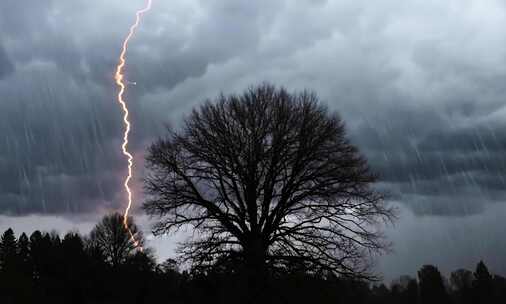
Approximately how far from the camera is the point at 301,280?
71.4 feet

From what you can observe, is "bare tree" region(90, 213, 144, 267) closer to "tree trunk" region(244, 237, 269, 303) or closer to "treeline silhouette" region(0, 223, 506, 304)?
"treeline silhouette" region(0, 223, 506, 304)

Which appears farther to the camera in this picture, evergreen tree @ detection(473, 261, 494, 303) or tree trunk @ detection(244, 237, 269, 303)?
evergreen tree @ detection(473, 261, 494, 303)

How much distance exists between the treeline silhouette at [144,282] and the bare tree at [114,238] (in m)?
1.46

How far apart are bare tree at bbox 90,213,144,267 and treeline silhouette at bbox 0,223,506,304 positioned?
1.46 m

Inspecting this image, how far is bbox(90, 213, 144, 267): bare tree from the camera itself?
73769 mm

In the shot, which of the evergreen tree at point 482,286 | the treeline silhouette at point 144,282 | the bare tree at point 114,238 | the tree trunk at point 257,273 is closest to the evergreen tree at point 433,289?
the treeline silhouette at point 144,282

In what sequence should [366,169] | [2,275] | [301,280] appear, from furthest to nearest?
[2,275] < [366,169] < [301,280]

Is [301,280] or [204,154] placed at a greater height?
Result: [204,154]

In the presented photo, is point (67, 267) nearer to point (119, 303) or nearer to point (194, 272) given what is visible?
point (119, 303)

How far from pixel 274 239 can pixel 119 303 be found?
18.9 meters

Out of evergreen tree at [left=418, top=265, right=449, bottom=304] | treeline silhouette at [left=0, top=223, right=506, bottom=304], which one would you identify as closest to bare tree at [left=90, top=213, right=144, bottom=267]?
treeline silhouette at [left=0, top=223, right=506, bottom=304]

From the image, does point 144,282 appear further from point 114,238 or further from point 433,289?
point 433,289

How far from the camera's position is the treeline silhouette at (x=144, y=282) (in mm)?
22203

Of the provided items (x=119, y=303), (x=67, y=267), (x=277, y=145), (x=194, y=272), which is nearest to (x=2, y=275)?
(x=67, y=267)
